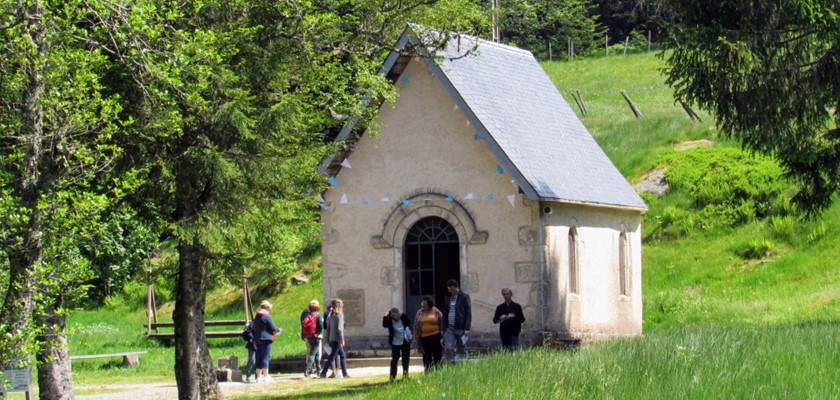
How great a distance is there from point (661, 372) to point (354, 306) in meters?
11.8

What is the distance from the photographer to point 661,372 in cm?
1462

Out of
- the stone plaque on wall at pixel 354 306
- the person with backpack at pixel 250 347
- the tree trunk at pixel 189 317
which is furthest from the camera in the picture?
the stone plaque on wall at pixel 354 306

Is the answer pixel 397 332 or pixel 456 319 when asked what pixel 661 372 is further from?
pixel 456 319

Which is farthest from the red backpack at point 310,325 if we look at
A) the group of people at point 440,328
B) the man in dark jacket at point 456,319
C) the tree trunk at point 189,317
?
the tree trunk at point 189,317

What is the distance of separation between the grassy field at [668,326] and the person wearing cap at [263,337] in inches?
44.9

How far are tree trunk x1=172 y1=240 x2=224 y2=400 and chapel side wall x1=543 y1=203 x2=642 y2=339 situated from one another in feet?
27.0

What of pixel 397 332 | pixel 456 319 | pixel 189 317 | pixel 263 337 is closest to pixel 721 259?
pixel 456 319

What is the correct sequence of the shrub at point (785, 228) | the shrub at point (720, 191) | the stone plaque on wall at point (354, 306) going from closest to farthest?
the stone plaque on wall at point (354, 306) < the shrub at point (785, 228) < the shrub at point (720, 191)

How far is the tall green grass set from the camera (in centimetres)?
1366

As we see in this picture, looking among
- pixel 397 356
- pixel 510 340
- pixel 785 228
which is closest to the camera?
pixel 397 356

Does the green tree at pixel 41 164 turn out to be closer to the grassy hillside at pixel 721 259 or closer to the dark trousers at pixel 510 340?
the dark trousers at pixel 510 340

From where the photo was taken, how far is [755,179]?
3619cm

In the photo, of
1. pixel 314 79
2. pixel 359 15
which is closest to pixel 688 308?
pixel 359 15

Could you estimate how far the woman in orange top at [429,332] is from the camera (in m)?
19.7
